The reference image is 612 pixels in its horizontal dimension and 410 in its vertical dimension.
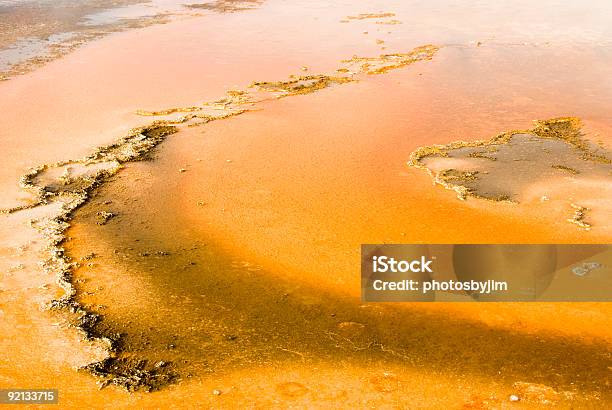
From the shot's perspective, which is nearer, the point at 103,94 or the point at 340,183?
the point at 340,183

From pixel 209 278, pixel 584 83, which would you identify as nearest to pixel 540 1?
pixel 584 83

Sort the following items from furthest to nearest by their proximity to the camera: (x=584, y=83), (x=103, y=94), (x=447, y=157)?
(x=584, y=83), (x=103, y=94), (x=447, y=157)

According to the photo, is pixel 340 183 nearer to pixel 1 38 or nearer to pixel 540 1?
pixel 1 38

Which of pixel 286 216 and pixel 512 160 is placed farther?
pixel 512 160

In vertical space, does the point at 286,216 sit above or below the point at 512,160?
below

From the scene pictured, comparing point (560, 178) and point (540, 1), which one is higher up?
point (540, 1)

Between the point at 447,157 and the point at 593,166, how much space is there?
1.70 meters

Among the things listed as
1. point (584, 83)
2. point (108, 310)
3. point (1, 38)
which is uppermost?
point (1, 38)

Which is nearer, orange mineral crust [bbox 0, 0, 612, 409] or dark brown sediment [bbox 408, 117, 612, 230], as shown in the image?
orange mineral crust [bbox 0, 0, 612, 409]

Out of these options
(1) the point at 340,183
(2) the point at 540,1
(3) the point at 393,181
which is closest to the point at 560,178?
(3) the point at 393,181

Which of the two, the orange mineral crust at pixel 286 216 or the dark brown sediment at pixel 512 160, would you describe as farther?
the dark brown sediment at pixel 512 160

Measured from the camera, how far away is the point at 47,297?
457 cm

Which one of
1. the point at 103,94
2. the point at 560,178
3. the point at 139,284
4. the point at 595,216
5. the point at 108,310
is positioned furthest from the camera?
the point at 103,94

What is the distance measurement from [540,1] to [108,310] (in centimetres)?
1718
